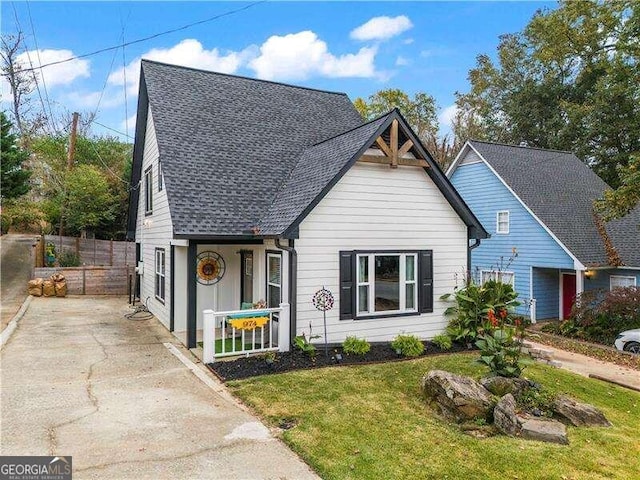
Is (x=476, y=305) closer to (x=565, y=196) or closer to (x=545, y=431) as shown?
(x=545, y=431)

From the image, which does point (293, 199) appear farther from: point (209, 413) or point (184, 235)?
point (209, 413)

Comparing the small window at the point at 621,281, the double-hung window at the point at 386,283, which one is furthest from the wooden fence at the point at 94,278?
the small window at the point at 621,281

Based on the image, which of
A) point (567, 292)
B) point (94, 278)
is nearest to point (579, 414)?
point (567, 292)

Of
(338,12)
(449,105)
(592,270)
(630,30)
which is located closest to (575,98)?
(449,105)

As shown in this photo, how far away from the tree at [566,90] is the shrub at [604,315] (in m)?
9.59

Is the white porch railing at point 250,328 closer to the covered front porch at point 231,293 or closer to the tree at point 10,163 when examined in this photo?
the covered front porch at point 231,293

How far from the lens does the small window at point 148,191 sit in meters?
13.3

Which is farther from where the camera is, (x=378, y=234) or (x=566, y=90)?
(x=566, y=90)

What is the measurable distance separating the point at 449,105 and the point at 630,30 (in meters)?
18.6

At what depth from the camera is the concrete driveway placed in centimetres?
442

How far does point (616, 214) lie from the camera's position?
1408 cm

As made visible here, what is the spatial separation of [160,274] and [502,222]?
1397 cm

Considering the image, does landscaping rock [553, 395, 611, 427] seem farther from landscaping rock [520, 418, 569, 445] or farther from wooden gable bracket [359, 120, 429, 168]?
wooden gable bracket [359, 120, 429, 168]

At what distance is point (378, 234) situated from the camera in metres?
9.65
